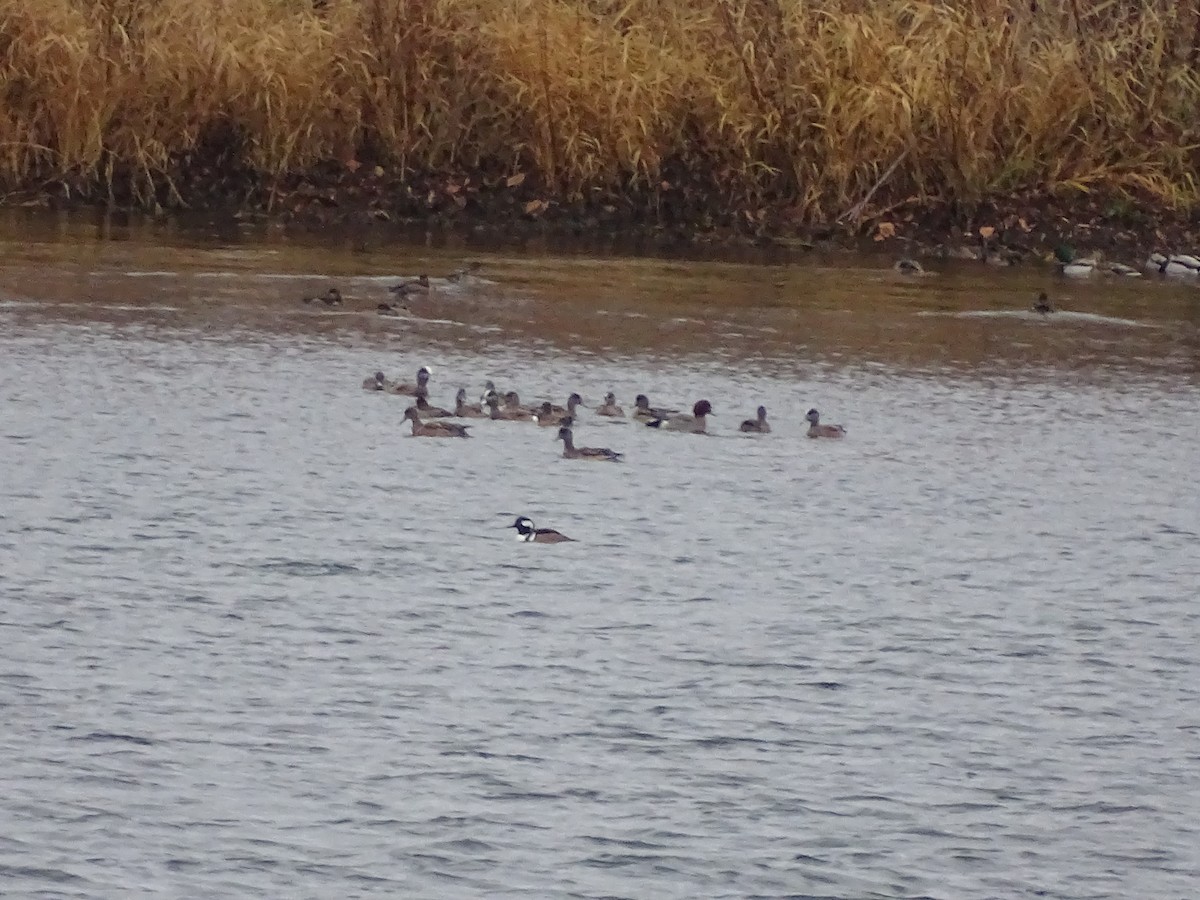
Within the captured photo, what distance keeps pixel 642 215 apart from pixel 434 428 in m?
13.0

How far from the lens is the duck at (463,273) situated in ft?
79.9

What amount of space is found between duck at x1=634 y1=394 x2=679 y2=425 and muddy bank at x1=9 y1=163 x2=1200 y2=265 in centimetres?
1086

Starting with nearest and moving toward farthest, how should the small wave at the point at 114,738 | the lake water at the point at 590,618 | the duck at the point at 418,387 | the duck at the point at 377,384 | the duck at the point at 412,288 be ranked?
the lake water at the point at 590,618 → the small wave at the point at 114,738 → the duck at the point at 418,387 → the duck at the point at 377,384 → the duck at the point at 412,288

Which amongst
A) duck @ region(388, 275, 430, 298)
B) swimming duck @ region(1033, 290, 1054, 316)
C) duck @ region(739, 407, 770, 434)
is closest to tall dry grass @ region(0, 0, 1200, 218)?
swimming duck @ region(1033, 290, 1054, 316)

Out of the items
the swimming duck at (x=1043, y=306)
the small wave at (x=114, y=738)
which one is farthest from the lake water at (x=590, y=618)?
the swimming duck at (x=1043, y=306)

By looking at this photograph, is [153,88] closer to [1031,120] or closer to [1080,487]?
[1031,120]

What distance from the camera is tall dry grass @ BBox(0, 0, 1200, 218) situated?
28.8 metres

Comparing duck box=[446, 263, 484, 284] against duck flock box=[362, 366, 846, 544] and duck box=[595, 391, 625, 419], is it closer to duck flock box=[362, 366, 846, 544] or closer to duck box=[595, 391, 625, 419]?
duck flock box=[362, 366, 846, 544]

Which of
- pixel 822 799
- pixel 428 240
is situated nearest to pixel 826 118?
pixel 428 240

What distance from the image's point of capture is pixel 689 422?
17562 mm

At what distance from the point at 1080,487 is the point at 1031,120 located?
1392 centimetres

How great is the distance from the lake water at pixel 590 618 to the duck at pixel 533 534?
18 cm

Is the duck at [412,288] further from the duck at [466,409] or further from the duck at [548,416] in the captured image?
the duck at [548,416]

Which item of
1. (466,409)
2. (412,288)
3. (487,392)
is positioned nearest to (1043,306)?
(412,288)
